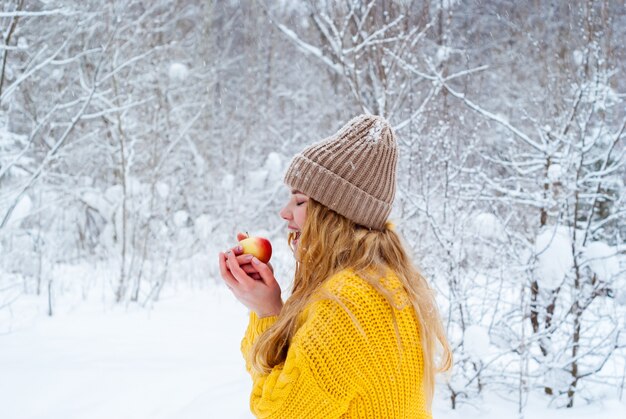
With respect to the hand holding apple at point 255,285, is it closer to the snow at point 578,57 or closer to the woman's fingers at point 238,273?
the woman's fingers at point 238,273

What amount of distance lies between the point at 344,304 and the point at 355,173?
1.25 ft

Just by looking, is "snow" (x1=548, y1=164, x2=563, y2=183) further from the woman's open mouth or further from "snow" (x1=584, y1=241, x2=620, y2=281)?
the woman's open mouth

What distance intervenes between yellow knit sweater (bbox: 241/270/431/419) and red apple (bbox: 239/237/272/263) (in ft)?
1.64

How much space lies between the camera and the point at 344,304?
1261 millimetres

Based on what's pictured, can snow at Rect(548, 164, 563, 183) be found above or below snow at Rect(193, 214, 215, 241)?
above

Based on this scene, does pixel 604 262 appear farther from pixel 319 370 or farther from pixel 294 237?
pixel 319 370

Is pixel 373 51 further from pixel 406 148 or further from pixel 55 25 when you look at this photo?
pixel 55 25

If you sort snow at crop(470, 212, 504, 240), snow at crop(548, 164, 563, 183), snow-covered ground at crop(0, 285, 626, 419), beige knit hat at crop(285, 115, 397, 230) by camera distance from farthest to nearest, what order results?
snow at crop(470, 212, 504, 240) → snow at crop(548, 164, 563, 183) → snow-covered ground at crop(0, 285, 626, 419) → beige knit hat at crop(285, 115, 397, 230)

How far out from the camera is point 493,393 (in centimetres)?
402

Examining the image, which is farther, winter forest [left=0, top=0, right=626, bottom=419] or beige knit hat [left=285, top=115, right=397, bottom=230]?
winter forest [left=0, top=0, right=626, bottom=419]

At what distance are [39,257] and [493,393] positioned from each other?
5009 millimetres

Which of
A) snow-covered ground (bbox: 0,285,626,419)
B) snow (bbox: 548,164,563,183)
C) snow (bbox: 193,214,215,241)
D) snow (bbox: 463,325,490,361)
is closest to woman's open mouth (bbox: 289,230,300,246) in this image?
snow-covered ground (bbox: 0,285,626,419)

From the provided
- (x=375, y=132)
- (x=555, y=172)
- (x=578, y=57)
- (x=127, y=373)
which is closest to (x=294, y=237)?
(x=375, y=132)

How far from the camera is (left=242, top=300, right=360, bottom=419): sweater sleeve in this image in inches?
48.2
